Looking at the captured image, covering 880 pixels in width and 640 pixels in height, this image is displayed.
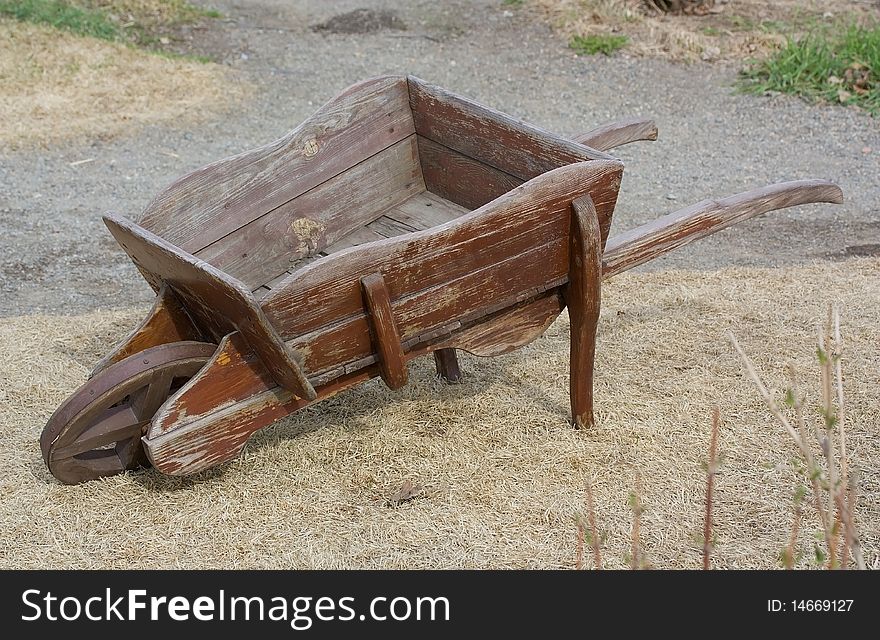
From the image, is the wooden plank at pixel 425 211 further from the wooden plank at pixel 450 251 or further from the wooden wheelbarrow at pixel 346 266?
the wooden plank at pixel 450 251

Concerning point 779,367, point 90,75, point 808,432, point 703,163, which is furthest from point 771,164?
point 90,75

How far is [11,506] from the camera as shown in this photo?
309cm

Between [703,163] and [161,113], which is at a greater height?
[161,113]

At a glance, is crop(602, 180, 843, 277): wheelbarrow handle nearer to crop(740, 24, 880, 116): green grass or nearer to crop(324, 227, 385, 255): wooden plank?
crop(324, 227, 385, 255): wooden plank

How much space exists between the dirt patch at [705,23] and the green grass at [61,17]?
3.46 m

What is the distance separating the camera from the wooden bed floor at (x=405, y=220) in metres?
3.73

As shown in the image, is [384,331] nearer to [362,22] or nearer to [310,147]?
[310,147]

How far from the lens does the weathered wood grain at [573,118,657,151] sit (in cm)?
369

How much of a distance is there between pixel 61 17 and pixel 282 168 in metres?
5.26

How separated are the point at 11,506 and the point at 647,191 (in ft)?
13.3

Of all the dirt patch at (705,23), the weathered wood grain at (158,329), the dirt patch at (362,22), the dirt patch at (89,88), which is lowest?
the dirt patch at (705,23)

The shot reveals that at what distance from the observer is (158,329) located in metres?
3.12

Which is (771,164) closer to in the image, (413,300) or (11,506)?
(413,300)

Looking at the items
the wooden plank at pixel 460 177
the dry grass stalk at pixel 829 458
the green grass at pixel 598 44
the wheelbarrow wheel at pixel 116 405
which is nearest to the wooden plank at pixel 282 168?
the wooden plank at pixel 460 177
